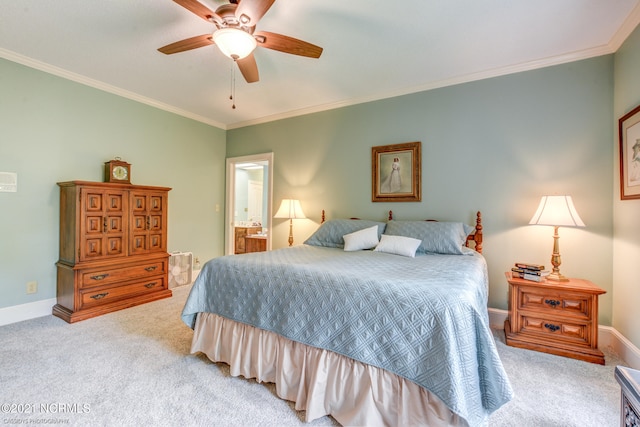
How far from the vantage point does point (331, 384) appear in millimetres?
1553

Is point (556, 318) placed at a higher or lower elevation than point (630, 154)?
lower

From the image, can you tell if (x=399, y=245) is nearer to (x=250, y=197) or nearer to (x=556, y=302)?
(x=556, y=302)

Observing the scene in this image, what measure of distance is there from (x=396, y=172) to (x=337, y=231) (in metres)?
0.99

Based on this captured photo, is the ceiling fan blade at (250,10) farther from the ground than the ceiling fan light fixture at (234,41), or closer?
farther from the ground

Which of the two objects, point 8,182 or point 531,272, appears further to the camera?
point 8,182

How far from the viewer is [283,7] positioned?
79.1 inches

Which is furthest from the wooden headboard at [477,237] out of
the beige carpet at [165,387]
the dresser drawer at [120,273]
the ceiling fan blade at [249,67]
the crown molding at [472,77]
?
the dresser drawer at [120,273]

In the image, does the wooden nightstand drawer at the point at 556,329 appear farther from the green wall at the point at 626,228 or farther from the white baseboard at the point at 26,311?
the white baseboard at the point at 26,311

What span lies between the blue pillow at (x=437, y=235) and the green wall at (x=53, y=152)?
3265mm

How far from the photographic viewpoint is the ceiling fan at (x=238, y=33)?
169cm

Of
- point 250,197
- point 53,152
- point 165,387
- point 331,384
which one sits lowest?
point 165,387

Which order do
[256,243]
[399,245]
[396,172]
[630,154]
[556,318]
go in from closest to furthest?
1. [630,154]
2. [556,318]
3. [399,245]
4. [396,172]
5. [256,243]

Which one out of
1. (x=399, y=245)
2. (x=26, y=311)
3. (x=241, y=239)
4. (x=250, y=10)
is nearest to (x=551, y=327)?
(x=399, y=245)

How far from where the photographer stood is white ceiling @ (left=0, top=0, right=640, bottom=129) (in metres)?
2.04
